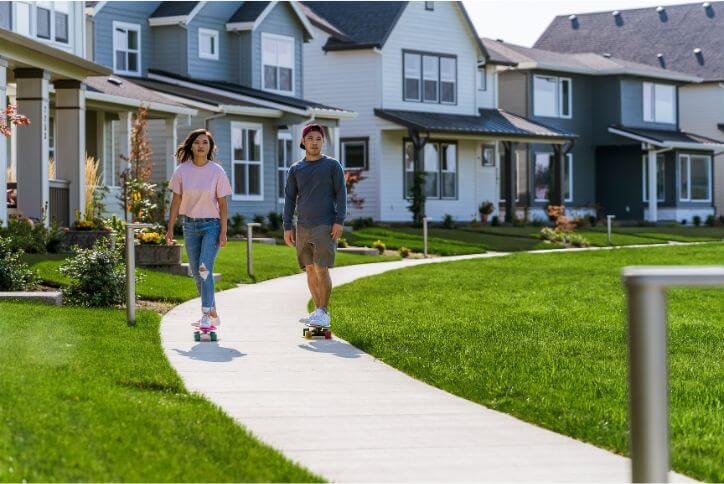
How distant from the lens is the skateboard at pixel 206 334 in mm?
11781

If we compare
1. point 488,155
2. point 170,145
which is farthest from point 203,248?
point 488,155

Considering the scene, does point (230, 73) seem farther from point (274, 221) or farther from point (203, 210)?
point (203, 210)

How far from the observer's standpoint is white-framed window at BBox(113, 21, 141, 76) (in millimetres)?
34000

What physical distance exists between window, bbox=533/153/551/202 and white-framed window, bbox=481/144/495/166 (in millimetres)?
2966

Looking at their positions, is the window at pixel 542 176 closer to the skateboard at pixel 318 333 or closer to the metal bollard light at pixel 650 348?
the skateboard at pixel 318 333

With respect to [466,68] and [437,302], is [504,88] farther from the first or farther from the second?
[437,302]

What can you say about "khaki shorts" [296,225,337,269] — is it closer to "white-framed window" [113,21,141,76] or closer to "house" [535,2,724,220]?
"white-framed window" [113,21,141,76]

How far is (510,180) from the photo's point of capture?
140 ft

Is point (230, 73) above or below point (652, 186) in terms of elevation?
above

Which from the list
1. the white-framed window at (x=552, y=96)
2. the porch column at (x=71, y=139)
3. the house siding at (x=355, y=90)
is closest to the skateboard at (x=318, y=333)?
the porch column at (x=71, y=139)

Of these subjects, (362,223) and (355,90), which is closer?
(362,223)

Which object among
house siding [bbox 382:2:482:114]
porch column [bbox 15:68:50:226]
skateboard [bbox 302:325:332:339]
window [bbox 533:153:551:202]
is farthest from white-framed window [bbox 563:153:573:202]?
skateboard [bbox 302:325:332:339]

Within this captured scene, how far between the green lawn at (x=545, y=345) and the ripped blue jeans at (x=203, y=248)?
140cm

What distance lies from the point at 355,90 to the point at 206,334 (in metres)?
28.6
